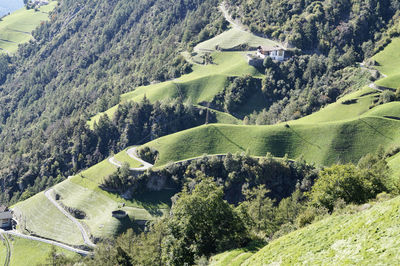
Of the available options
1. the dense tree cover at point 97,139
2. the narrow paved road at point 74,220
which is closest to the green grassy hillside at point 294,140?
the dense tree cover at point 97,139

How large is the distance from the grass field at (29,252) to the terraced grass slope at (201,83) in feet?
251

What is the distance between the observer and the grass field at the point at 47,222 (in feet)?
339

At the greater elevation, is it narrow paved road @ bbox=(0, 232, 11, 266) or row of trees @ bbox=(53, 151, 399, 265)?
row of trees @ bbox=(53, 151, 399, 265)

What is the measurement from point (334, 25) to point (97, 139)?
122473 mm

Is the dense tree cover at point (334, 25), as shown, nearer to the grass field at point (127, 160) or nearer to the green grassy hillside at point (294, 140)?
the green grassy hillside at point (294, 140)

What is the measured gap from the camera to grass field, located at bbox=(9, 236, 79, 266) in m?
96.7

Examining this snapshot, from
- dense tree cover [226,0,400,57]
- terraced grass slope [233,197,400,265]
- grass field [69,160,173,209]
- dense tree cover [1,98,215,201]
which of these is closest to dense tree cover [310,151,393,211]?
terraced grass slope [233,197,400,265]

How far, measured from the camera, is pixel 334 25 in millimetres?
182250

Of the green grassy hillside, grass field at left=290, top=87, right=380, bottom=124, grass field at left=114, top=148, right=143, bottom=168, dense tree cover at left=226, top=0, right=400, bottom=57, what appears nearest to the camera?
the green grassy hillside

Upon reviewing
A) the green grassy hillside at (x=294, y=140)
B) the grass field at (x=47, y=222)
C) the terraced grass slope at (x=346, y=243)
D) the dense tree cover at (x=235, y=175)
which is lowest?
the grass field at (x=47, y=222)

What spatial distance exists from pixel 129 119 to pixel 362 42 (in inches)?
4471

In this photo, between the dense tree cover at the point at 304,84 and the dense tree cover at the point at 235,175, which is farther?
the dense tree cover at the point at 304,84

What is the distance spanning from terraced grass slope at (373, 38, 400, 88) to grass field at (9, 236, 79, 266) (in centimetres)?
11952

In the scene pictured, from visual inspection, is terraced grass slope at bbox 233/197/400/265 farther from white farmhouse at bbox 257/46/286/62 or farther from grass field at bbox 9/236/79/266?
white farmhouse at bbox 257/46/286/62
